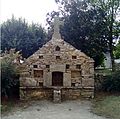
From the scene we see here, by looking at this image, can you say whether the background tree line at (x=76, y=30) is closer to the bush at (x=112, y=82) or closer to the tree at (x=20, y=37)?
the tree at (x=20, y=37)

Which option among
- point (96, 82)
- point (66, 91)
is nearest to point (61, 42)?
point (66, 91)

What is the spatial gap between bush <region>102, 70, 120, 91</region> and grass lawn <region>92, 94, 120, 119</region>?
0.98 metres

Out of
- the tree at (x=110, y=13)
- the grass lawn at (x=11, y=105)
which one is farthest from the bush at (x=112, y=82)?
the tree at (x=110, y=13)

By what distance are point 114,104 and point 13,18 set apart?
408 inches

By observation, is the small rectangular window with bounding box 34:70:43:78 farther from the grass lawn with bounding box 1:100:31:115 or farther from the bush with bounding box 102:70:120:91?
the bush with bounding box 102:70:120:91

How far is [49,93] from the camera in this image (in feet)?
48.7

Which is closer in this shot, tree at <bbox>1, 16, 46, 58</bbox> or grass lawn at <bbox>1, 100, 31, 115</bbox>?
grass lawn at <bbox>1, 100, 31, 115</bbox>

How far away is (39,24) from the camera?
22.0 meters

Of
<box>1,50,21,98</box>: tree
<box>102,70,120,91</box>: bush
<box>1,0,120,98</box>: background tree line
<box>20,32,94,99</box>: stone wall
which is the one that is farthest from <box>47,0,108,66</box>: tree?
<box>1,50,21,98</box>: tree

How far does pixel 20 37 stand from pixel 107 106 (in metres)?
9.00

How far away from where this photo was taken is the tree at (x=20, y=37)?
63.7 feet

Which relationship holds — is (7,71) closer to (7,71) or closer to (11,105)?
(7,71)

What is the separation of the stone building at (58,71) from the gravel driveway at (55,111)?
889 mm

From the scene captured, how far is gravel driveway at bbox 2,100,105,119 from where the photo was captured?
11094 mm
